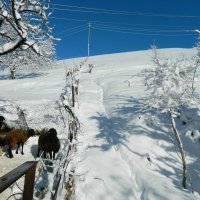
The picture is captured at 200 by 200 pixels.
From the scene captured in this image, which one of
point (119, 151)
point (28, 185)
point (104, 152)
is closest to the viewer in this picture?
point (28, 185)

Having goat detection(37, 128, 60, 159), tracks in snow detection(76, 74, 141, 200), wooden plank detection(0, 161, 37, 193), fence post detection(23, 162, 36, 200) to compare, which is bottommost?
tracks in snow detection(76, 74, 141, 200)

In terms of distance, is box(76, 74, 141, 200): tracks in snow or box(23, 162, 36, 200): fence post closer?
box(23, 162, 36, 200): fence post

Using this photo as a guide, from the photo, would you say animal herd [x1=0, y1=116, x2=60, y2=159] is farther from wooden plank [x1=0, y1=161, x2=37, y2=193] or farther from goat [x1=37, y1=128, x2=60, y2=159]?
wooden plank [x1=0, y1=161, x2=37, y2=193]

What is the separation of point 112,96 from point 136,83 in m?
6.41

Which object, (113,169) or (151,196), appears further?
(113,169)

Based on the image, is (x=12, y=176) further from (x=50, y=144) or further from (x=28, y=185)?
(x=50, y=144)

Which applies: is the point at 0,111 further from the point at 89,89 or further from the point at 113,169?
the point at 89,89

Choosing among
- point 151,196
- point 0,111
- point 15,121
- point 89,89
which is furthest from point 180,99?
point 89,89

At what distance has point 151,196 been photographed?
473 inches

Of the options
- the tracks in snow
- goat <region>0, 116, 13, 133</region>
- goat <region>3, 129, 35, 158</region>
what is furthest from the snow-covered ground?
goat <region>0, 116, 13, 133</region>

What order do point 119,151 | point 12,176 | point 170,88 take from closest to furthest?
point 12,176 → point 170,88 → point 119,151

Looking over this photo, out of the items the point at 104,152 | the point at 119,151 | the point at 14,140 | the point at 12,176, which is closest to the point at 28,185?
the point at 12,176

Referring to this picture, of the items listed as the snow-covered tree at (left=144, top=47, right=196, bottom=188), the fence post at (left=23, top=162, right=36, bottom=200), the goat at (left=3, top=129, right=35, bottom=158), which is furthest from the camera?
the snow-covered tree at (left=144, top=47, right=196, bottom=188)

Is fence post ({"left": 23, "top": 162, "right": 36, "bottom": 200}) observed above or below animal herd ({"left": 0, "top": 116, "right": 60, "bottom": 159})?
above
